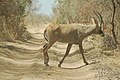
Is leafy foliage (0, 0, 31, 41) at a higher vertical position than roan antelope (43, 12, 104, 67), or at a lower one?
lower

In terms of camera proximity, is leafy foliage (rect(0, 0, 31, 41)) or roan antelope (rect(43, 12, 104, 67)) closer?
roan antelope (rect(43, 12, 104, 67))

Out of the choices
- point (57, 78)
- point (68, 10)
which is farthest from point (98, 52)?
point (68, 10)

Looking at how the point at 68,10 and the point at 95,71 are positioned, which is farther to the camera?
the point at 68,10

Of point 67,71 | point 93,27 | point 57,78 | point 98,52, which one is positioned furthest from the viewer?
point 98,52

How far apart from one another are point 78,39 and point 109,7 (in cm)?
753

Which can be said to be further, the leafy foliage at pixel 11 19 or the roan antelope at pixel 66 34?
the leafy foliage at pixel 11 19

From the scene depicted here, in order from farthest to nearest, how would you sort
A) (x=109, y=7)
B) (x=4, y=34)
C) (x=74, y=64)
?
(x=4, y=34) < (x=109, y=7) < (x=74, y=64)

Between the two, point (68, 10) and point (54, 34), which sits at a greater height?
point (54, 34)

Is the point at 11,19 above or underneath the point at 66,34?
underneath

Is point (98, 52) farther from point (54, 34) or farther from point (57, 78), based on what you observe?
point (57, 78)

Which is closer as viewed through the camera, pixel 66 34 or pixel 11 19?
pixel 66 34

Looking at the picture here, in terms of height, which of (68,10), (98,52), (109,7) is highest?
(109,7)

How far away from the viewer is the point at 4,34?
3781 cm

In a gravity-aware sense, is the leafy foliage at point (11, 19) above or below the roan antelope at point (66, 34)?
below
